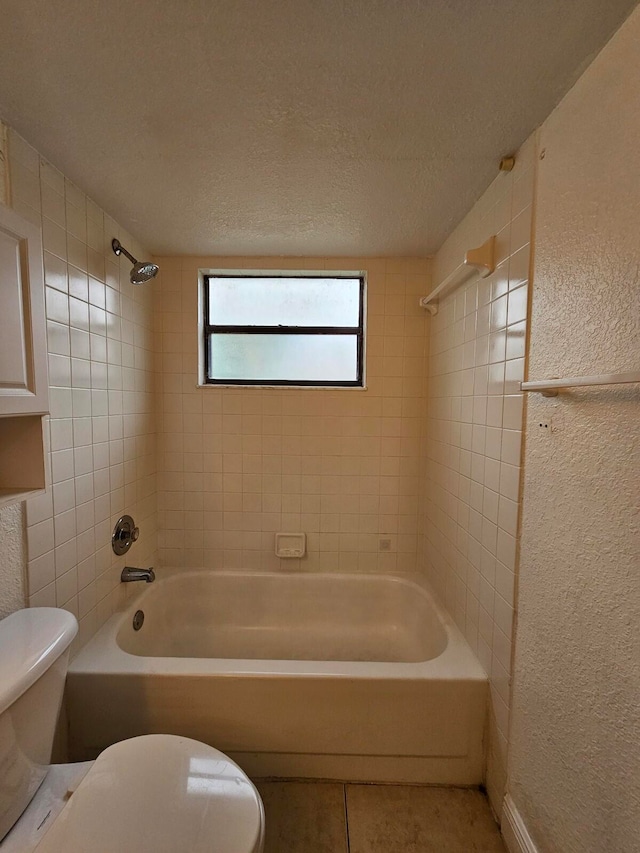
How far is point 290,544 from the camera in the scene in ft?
6.89

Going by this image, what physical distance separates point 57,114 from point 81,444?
3.46 feet

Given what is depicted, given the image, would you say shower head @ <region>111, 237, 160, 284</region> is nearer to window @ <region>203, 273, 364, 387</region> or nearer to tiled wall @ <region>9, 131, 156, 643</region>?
tiled wall @ <region>9, 131, 156, 643</region>

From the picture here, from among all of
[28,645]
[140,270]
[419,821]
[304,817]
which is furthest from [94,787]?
[140,270]

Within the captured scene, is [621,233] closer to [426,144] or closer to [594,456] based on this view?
[594,456]

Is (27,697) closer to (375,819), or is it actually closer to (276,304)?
(375,819)

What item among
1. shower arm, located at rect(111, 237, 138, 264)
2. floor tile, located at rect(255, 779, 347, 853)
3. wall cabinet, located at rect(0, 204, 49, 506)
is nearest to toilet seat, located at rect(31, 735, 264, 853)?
floor tile, located at rect(255, 779, 347, 853)

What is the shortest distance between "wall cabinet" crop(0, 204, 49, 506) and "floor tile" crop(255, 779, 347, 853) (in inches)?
51.7

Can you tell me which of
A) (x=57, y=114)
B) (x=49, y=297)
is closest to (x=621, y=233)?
(x=57, y=114)

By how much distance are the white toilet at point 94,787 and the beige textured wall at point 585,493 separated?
2.48ft

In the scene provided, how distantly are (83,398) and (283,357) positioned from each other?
1069 millimetres

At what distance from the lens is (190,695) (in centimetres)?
130

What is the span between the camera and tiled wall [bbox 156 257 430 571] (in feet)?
6.77

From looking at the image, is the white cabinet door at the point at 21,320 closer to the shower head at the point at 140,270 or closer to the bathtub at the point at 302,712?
the shower head at the point at 140,270

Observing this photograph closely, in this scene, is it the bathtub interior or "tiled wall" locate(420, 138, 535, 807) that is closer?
"tiled wall" locate(420, 138, 535, 807)
